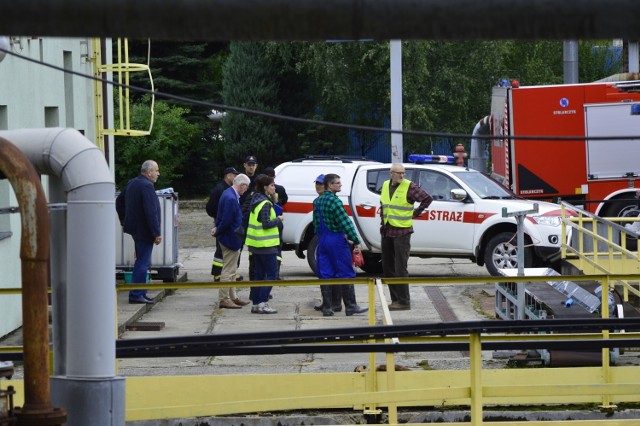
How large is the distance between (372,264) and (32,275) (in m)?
14.0

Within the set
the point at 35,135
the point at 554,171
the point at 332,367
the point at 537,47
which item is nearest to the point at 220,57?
the point at 537,47

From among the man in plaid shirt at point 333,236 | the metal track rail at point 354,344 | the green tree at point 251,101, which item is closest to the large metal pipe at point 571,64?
the green tree at point 251,101

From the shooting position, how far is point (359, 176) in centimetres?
1833

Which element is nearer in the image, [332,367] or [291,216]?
[332,367]

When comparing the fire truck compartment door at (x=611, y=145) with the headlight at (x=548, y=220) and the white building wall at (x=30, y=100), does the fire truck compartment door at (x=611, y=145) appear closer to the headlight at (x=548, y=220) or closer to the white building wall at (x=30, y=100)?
the headlight at (x=548, y=220)

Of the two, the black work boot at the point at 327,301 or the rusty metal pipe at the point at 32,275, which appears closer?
the rusty metal pipe at the point at 32,275

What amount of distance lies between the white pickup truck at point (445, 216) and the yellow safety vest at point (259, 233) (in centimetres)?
340

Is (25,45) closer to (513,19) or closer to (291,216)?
(291,216)

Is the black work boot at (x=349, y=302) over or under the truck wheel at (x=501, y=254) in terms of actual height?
under

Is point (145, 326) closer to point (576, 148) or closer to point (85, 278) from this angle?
point (85, 278)

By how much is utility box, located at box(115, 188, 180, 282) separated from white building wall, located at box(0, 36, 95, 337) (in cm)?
183

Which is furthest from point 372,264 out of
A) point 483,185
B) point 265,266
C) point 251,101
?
point 251,101

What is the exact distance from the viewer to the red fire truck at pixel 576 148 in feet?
70.0

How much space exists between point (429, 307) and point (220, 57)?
37.6 metres
